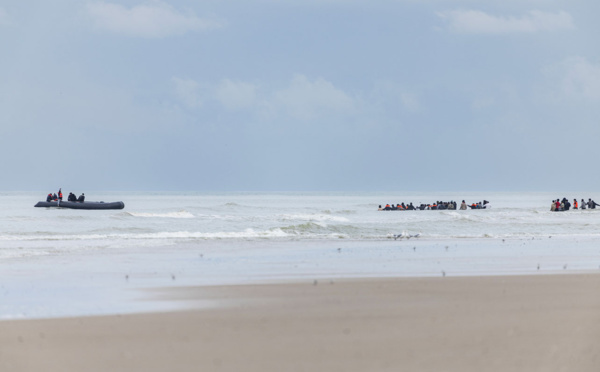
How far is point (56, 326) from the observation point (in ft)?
25.4

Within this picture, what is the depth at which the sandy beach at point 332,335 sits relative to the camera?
20.0ft

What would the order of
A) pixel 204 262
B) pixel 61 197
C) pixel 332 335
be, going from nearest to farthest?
pixel 332 335 → pixel 204 262 → pixel 61 197

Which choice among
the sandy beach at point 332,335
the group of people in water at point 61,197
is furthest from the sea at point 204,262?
the group of people in water at point 61,197

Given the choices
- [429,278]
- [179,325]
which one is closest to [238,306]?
[179,325]

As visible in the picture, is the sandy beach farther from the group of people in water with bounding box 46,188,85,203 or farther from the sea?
the group of people in water with bounding box 46,188,85,203

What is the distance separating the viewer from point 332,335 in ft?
23.7

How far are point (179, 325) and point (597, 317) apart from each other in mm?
4870

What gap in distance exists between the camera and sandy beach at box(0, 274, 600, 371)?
6.11 m

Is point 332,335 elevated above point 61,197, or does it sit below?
below

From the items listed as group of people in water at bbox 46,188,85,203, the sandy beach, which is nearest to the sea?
the sandy beach

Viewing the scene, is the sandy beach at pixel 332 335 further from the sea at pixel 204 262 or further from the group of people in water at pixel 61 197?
the group of people in water at pixel 61 197

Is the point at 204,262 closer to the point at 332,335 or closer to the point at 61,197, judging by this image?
the point at 332,335

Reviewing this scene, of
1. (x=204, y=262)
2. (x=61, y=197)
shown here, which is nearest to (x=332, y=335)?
(x=204, y=262)

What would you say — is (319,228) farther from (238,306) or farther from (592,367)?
(592,367)
